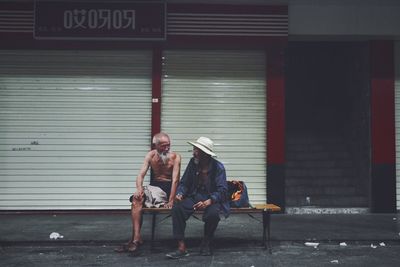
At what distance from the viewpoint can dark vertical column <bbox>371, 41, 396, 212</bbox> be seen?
422 inches

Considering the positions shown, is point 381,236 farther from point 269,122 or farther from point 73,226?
point 73,226

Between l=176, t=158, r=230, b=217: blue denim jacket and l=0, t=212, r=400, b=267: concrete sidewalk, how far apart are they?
79 centimetres

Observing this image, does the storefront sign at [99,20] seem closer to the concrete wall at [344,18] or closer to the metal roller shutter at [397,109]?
the concrete wall at [344,18]

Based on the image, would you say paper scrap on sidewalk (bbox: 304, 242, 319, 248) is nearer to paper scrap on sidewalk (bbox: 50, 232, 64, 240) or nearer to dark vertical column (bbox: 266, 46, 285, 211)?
dark vertical column (bbox: 266, 46, 285, 211)

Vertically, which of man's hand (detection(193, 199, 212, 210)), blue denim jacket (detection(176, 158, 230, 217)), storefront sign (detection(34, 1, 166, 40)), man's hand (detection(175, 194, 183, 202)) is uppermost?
storefront sign (detection(34, 1, 166, 40))

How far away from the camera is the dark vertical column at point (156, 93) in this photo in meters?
10.5

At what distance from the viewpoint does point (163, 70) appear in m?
10.8

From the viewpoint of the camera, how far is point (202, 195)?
275 inches

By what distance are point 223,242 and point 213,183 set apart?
3.64 feet

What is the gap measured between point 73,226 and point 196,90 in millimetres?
4002

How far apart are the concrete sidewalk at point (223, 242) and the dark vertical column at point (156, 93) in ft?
6.60

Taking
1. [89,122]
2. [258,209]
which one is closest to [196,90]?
[89,122]

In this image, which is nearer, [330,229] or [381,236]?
[381,236]

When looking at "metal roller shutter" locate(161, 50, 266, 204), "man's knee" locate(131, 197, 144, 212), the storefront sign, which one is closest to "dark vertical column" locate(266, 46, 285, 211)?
"metal roller shutter" locate(161, 50, 266, 204)
